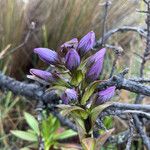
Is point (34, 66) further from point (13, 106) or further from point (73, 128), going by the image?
point (73, 128)

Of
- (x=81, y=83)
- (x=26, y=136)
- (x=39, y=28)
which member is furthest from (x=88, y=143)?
(x=39, y=28)

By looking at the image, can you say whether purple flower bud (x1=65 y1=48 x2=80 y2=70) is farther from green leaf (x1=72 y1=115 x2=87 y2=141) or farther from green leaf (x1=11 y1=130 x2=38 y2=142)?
green leaf (x1=11 y1=130 x2=38 y2=142)

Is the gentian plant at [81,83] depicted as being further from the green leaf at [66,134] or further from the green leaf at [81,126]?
the green leaf at [66,134]

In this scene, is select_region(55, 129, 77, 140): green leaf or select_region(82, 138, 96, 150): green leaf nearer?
select_region(82, 138, 96, 150): green leaf

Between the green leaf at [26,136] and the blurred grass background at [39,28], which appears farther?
the blurred grass background at [39,28]

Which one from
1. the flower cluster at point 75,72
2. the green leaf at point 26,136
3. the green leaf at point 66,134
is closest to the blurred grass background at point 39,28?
the green leaf at point 26,136

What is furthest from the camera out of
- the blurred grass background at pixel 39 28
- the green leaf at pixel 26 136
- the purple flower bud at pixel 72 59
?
the blurred grass background at pixel 39 28

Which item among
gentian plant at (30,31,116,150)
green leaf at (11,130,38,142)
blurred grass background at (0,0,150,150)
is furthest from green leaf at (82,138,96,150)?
blurred grass background at (0,0,150,150)

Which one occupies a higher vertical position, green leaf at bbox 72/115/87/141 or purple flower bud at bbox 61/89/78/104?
purple flower bud at bbox 61/89/78/104
